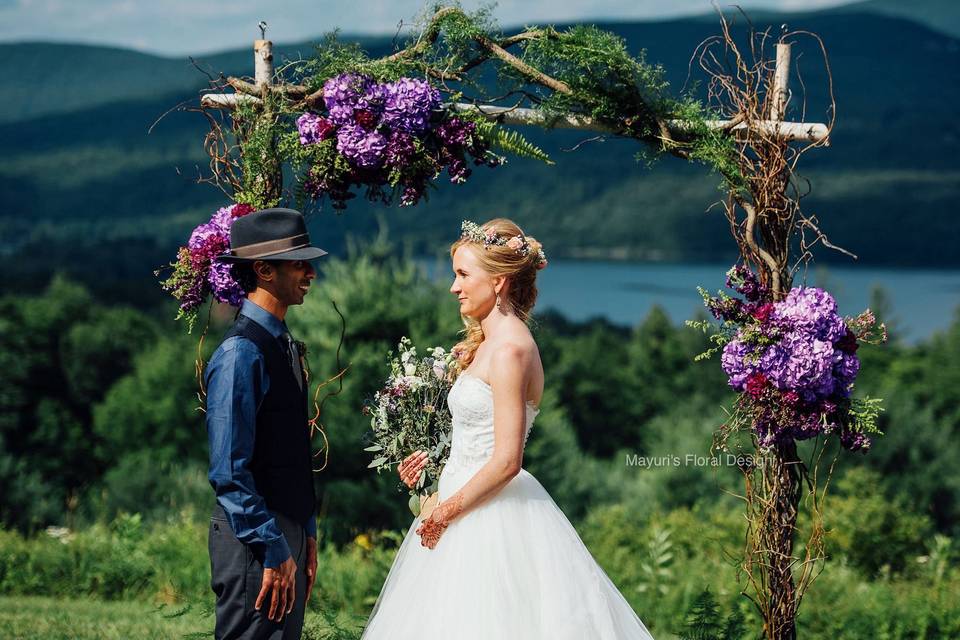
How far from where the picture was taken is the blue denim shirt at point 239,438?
3688 mm

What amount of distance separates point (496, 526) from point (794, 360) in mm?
1587

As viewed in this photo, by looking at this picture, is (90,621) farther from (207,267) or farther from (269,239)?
(269,239)

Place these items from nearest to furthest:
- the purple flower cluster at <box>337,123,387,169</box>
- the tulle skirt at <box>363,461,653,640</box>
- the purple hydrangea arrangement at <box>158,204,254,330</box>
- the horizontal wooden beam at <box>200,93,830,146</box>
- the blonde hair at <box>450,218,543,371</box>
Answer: the tulle skirt at <box>363,461,653,640</box> → the blonde hair at <box>450,218,543,371</box> → the purple hydrangea arrangement at <box>158,204,254,330</box> → the purple flower cluster at <box>337,123,387,169</box> → the horizontal wooden beam at <box>200,93,830,146</box>

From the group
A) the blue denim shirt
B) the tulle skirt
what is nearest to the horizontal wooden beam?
the tulle skirt

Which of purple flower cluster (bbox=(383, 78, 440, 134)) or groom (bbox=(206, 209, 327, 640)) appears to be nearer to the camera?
groom (bbox=(206, 209, 327, 640))

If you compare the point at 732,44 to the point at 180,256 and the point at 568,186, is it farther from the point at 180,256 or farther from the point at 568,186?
the point at 568,186

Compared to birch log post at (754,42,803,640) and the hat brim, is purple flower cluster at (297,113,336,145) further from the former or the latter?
birch log post at (754,42,803,640)

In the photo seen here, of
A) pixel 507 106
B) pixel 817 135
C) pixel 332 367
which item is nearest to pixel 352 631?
pixel 507 106

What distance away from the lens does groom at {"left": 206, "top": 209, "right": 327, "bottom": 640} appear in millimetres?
3711

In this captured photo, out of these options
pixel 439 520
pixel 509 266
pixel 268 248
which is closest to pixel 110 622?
pixel 439 520

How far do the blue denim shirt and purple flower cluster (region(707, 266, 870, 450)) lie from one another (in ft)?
7.51

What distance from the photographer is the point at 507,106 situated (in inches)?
222

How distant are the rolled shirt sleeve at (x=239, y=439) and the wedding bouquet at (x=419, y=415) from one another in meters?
1.16

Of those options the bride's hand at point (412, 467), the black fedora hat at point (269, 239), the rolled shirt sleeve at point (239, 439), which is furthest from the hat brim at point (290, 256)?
the bride's hand at point (412, 467)
